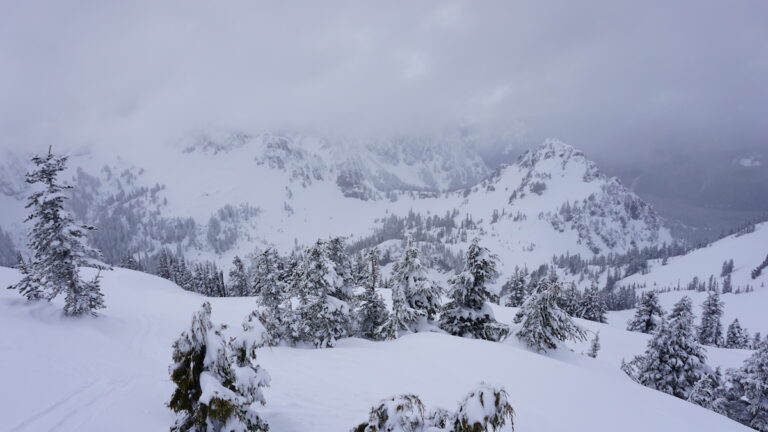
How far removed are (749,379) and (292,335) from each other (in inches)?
1329

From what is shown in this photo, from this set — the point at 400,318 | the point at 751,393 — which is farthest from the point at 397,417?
the point at 751,393

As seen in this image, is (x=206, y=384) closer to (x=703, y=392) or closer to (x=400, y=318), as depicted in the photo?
(x=400, y=318)

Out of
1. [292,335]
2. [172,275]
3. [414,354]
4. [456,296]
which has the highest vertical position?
[456,296]

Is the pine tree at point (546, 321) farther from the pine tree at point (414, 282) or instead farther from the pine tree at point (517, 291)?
the pine tree at point (517, 291)

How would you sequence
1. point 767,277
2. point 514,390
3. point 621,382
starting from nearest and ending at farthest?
point 514,390 < point 621,382 < point 767,277

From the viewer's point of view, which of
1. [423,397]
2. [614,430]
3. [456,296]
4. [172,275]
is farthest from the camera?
[172,275]

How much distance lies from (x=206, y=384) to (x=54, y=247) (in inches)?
827

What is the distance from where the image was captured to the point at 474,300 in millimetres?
22859

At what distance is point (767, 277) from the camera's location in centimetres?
18162

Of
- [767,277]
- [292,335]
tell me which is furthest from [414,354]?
[767,277]

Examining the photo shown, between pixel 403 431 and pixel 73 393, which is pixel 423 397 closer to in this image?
pixel 403 431

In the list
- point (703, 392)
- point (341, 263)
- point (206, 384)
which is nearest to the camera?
point (206, 384)

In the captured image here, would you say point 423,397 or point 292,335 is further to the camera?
point 292,335

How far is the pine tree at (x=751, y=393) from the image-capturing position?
968 inches
